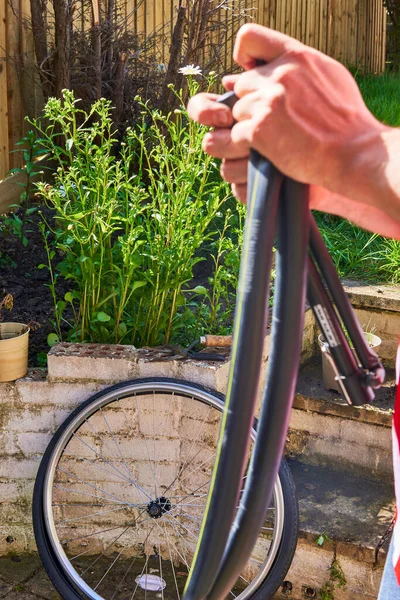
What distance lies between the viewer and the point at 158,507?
9.99ft

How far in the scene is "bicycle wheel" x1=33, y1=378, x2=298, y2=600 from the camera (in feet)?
9.77

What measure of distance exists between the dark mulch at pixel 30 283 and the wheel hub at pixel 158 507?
0.76 m

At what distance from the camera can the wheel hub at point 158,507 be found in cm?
304

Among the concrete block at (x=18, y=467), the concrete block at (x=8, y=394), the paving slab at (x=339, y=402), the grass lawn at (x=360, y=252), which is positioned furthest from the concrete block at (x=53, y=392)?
the grass lawn at (x=360, y=252)

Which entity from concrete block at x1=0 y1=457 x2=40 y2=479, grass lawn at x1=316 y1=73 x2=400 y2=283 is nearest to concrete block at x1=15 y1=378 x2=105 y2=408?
concrete block at x1=0 y1=457 x2=40 y2=479

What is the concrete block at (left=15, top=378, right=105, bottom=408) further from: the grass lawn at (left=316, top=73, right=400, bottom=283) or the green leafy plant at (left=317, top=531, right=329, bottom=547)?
the grass lawn at (left=316, top=73, right=400, bottom=283)

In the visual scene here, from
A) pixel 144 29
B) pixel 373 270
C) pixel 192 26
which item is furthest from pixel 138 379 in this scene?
pixel 144 29

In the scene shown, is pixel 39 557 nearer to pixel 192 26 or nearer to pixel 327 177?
pixel 327 177

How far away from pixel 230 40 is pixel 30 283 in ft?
12.1

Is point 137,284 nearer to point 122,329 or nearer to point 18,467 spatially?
point 122,329

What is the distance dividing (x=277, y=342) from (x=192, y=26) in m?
4.15

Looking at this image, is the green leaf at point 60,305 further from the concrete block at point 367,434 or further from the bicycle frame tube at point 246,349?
the bicycle frame tube at point 246,349

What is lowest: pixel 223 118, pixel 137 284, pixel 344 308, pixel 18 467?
pixel 18 467

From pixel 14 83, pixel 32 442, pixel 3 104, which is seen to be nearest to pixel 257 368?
pixel 32 442
